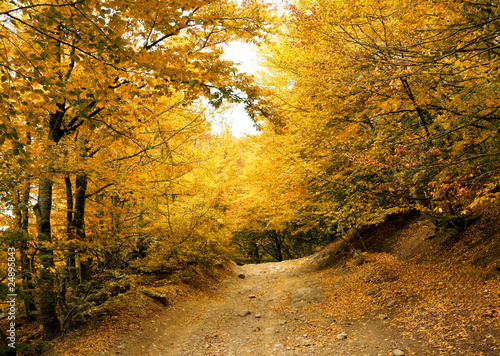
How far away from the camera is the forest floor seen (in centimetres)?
427

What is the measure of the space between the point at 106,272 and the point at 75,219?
132cm

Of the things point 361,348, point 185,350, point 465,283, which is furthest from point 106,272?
point 465,283

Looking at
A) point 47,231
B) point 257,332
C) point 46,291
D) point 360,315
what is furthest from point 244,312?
point 47,231

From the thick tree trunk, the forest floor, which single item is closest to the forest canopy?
the thick tree trunk

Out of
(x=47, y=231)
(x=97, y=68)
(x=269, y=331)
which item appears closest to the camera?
(x=97, y=68)

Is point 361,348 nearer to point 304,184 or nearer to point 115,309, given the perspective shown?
point 304,184

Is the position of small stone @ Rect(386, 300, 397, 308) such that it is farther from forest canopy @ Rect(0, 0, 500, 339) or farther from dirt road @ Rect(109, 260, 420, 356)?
forest canopy @ Rect(0, 0, 500, 339)

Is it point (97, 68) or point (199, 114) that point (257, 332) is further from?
point (97, 68)

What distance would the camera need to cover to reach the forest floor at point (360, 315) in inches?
168

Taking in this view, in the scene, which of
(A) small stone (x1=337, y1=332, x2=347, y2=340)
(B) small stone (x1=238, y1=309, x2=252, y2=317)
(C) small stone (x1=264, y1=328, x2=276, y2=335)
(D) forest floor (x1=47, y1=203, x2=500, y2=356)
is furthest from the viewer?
(B) small stone (x1=238, y1=309, x2=252, y2=317)

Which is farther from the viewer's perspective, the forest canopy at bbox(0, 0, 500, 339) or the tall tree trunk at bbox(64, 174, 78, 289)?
the tall tree trunk at bbox(64, 174, 78, 289)

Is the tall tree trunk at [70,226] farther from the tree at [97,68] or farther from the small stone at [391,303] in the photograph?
the small stone at [391,303]

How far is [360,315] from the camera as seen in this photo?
5902mm

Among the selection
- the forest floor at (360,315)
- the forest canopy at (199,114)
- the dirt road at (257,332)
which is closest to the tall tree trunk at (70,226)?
the forest canopy at (199,114)
